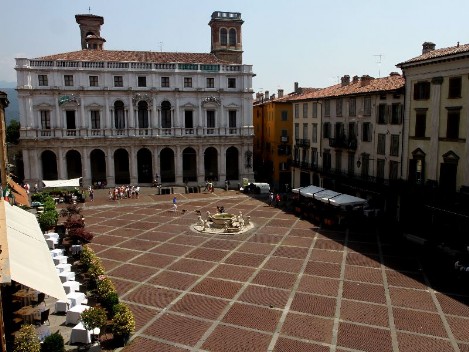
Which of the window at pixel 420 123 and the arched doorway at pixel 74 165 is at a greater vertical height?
the window at pixel 420 123

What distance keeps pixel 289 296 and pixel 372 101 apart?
916 inches

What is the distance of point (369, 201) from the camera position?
36.1 meters

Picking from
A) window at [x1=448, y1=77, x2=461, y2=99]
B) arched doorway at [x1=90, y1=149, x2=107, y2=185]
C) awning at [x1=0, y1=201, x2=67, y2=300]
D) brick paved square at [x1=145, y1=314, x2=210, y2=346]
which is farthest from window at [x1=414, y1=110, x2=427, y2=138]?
arched doorway at [x1=90, y1=149, x2=107, y2=185]

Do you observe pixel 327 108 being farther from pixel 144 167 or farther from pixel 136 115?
pixel 144 167

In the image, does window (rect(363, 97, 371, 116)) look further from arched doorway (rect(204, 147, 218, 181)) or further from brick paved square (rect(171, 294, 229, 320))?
brick paved square (rect(171, 294, 229, 320))

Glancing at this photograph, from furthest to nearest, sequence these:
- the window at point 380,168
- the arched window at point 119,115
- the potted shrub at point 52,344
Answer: the arched window at point 119,115 < the window at point 380,168 < the potted shrub at point 52,344

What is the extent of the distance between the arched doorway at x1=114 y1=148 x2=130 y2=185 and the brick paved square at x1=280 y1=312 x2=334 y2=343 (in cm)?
4203

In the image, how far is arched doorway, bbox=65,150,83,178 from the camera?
177 ft

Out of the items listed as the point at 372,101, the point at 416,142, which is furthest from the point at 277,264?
the point at 372,101

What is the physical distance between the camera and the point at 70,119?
50.4m

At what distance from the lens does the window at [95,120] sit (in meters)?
50.8

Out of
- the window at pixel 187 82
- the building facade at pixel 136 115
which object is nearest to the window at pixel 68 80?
the building facade at pixel 136 115

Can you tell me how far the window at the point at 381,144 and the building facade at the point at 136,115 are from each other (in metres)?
21.4

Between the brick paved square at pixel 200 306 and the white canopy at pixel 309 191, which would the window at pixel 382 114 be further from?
the brick paved square at pixel 200 306
